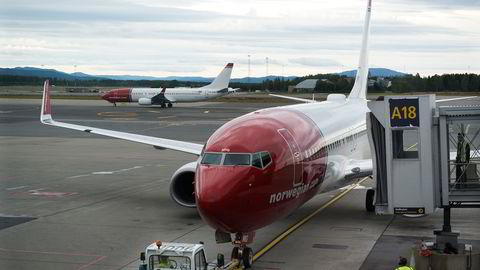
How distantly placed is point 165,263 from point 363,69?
25259mm

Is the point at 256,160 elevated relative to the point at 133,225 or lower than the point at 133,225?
elevated

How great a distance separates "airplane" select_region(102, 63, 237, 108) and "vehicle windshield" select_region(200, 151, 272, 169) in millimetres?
84892

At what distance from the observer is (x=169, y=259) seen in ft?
46.9

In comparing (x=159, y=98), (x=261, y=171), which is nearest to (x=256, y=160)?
(x=261, y=171)

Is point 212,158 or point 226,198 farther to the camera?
point 212,158

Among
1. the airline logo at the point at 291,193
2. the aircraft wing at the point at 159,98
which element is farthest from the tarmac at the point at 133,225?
the aircraft wing at the point at 159,98

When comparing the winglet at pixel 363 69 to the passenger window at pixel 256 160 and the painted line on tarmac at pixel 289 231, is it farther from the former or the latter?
the passenger window at pixel 256 160

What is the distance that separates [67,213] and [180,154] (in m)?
19.3

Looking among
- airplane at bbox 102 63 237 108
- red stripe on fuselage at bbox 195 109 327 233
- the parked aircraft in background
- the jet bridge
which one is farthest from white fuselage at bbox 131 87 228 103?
the jet bridge

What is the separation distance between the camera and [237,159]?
15.1m

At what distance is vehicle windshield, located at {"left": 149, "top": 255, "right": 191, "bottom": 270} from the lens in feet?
46.3

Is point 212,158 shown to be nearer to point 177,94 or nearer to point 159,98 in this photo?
point 159,98

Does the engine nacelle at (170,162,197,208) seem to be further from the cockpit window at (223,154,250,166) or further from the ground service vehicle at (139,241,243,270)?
the ground service vehicle at (139,241,243,270)

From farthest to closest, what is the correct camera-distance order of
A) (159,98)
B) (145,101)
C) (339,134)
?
(145,101), (159,98), (339,134)
